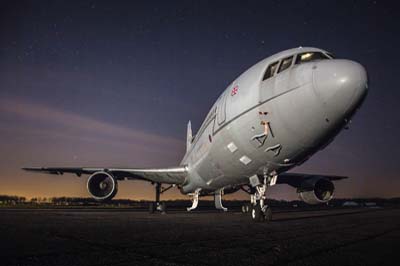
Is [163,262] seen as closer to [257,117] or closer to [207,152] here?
[257,117]

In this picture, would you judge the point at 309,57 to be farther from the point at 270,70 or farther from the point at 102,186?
the point at 102,186

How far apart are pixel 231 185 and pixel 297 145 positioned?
642 centimetres

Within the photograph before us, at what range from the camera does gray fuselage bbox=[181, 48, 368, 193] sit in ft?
25.3

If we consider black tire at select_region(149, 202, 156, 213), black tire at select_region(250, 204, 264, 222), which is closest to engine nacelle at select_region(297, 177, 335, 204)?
black tire at select_region(250, 204, 264, 222)

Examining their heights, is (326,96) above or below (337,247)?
above

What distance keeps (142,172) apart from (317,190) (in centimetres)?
1078

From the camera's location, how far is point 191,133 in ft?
105

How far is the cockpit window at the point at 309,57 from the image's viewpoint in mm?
8930

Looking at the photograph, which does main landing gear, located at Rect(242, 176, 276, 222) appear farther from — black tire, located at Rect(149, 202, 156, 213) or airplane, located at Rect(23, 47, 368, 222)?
black tire, located at Rect(149, 202, 156, 213)

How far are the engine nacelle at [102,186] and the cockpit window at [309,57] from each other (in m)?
12.0

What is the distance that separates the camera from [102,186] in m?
17.9

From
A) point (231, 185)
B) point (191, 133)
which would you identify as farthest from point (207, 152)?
point (191, 133)

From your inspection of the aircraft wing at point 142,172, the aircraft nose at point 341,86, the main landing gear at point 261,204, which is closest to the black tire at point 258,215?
the main landing gear at point 261,204

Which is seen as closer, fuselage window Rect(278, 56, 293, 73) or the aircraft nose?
the aircraft nose
